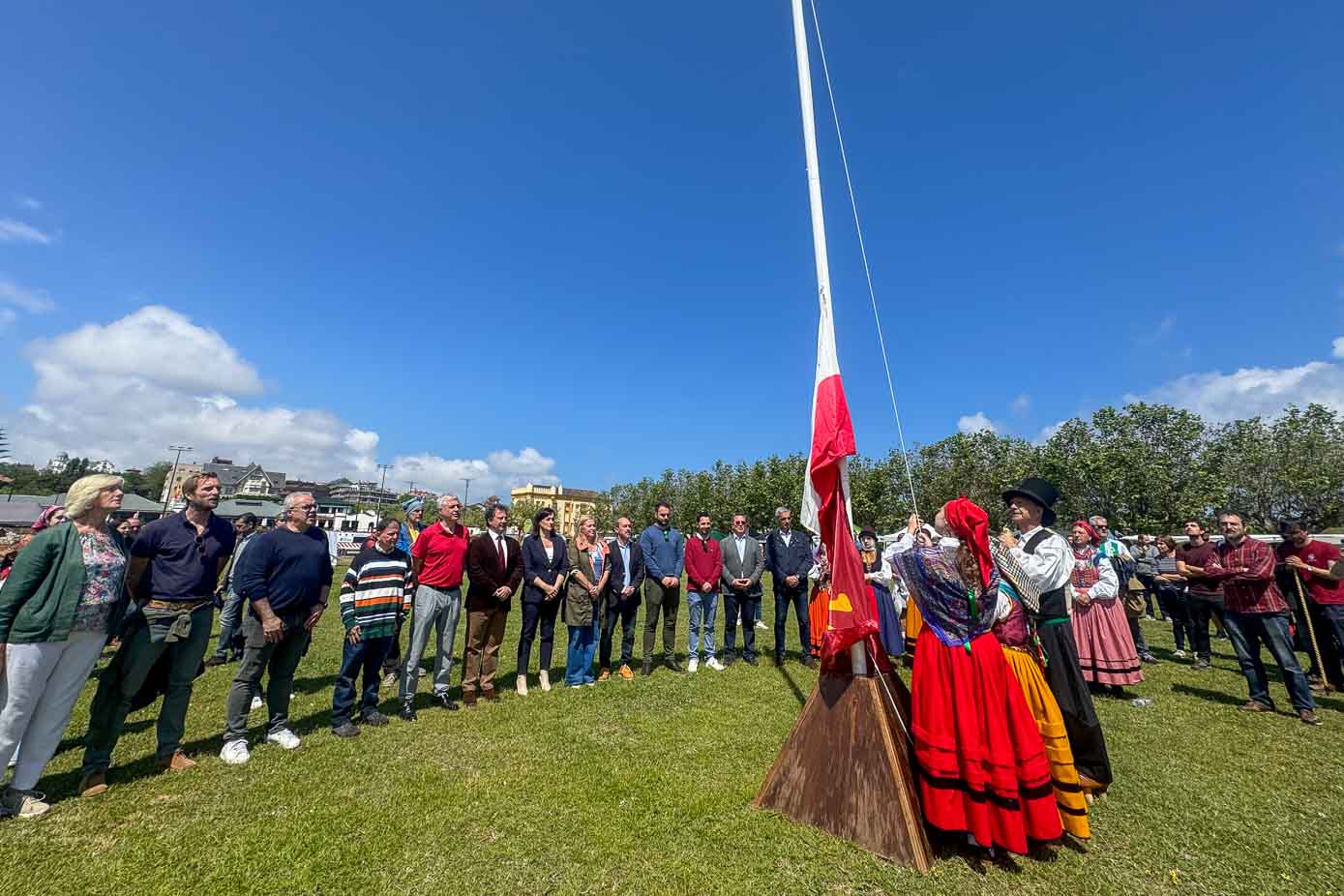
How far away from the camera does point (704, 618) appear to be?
7891 millimetres

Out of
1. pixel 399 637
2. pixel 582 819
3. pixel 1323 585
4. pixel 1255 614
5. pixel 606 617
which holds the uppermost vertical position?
pixel 1323 585

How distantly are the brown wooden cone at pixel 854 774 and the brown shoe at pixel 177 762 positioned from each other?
4361 mm

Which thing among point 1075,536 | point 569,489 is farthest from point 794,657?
point 569,489

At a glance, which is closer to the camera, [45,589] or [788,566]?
[45,589]

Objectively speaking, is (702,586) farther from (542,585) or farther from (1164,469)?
(1164,469)

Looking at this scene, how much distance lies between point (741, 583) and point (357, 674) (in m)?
4.90

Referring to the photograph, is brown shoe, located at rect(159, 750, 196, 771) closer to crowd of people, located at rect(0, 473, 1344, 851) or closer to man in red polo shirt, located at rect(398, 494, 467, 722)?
crowd of people, located at rect(0, 473, 1344, 851)

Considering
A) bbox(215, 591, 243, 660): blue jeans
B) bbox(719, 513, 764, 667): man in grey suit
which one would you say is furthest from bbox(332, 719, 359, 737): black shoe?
bbox(719, 513, 764, 667): man in grey suit

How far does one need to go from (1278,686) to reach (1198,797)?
5.42m

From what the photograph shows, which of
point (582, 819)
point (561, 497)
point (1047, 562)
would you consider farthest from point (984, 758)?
point (561, 497)

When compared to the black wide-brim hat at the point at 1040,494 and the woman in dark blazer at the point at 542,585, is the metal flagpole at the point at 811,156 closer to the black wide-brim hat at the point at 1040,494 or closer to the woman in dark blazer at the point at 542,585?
the black wide-brim hat at the point at 1040,494

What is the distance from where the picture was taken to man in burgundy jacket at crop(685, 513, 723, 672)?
7.73 meters

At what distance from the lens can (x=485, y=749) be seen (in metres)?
4.73

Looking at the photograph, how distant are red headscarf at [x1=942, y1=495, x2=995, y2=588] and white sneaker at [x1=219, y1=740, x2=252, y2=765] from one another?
5598 mm
